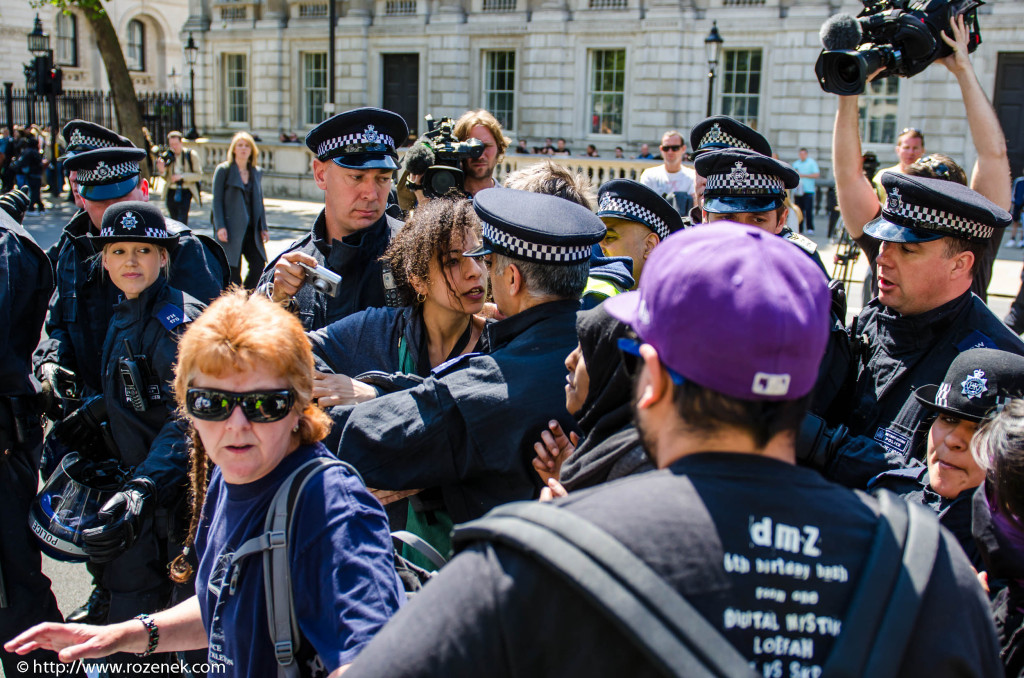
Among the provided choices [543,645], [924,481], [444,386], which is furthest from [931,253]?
[543,645]

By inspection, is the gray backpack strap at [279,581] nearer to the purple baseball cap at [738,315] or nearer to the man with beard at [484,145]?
the purple baseball cap at [738,315]

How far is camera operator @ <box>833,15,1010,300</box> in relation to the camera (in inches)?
147

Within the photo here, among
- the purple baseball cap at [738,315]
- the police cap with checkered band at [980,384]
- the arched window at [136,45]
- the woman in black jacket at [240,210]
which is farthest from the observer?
the arched window at [136,45]

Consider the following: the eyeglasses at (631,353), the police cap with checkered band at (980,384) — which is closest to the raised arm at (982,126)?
the police cap with checkered band at (980,384)

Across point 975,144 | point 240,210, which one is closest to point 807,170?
point 240,210

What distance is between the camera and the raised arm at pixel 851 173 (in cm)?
373

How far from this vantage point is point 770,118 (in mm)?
22578

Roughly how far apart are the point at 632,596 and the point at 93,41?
50021mm

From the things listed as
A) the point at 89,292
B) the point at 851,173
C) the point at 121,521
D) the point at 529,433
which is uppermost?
the point at 851,173

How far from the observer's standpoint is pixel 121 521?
3131mm

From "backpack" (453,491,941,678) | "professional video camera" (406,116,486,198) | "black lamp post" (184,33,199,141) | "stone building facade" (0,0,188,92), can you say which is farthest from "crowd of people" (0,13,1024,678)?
"stone building facade" (0,0,188,92)

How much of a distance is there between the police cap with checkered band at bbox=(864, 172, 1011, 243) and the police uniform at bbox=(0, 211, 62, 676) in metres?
3.45

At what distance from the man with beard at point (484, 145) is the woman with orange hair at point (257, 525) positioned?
3272mm

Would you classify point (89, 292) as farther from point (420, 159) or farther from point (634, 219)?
point (634, 219)
